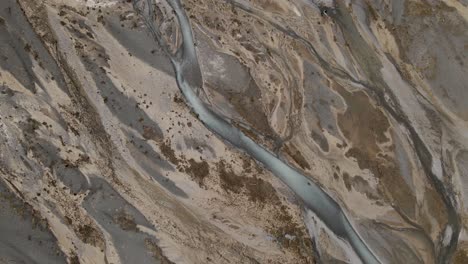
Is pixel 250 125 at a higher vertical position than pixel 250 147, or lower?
higher

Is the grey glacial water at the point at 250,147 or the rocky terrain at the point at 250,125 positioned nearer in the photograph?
the rocky terrain at the point at 250,125

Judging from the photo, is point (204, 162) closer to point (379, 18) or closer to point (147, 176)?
point (147, 176)

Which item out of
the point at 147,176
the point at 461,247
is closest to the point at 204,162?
the point at 147,176

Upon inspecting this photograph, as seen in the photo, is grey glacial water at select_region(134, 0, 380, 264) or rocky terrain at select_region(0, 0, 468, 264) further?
grey glacial water at select_region(134, 0, 380, 264)
